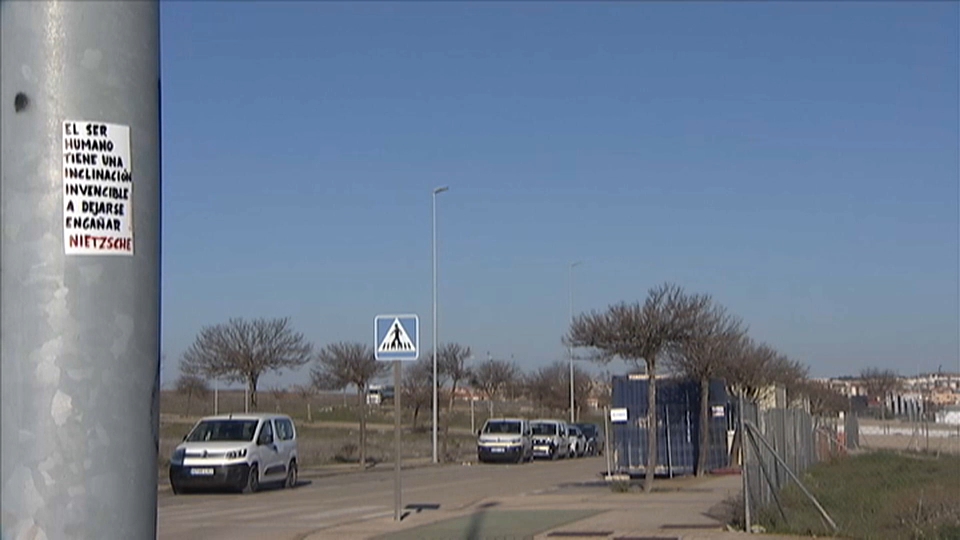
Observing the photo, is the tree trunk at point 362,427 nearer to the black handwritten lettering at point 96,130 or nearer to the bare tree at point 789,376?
the bare tree at point 789,376

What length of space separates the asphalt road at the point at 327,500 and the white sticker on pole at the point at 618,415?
2.20 metres

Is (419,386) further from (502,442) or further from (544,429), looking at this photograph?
(502,442)

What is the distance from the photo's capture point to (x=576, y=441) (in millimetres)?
53500

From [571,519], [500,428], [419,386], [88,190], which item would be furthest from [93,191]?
[419,386]

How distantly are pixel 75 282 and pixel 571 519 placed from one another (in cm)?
1601

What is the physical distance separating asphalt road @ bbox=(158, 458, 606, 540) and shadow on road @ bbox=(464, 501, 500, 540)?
1.53 ft

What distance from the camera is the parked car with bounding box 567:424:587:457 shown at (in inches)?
2082

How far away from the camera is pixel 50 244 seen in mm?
2146

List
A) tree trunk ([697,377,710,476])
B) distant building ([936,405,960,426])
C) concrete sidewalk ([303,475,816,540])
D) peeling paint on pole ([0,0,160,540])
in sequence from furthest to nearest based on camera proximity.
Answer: distant building ([936,405,960,426])
tree trunk ([697,377,710,476])
concrete sidewalk ([303,475,816,540])
peeling paint on pole ([0,0,160,540])

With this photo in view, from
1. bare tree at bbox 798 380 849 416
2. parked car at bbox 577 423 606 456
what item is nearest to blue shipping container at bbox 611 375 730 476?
bare tree at bbox 798 380 849 416

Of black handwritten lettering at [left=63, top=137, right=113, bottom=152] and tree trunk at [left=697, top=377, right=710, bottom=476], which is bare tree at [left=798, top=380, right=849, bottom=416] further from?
black handwritten lettering at [left=63, top=137, right=113, bottom=152]

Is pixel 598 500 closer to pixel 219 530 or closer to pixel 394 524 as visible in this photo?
pixel 394 524

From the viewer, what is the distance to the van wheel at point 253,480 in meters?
26.3

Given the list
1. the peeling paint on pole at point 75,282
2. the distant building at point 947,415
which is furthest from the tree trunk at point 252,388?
the distant building at point 947,415
